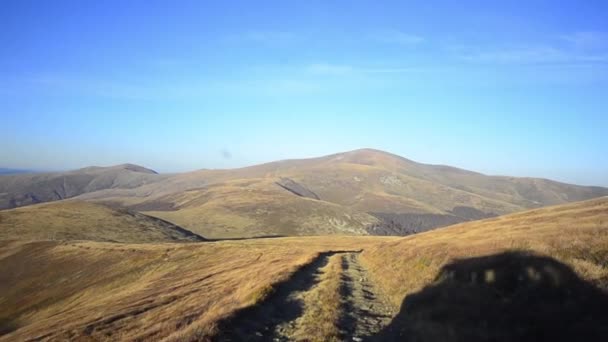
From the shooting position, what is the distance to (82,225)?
146m

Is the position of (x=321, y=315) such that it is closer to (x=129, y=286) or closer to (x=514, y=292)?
(x=514, y=292)

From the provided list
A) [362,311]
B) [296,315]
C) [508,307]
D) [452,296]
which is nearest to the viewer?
[508,307]

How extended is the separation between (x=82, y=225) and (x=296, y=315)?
149 m

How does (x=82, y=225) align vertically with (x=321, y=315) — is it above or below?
below

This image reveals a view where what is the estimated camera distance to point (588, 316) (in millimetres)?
13648

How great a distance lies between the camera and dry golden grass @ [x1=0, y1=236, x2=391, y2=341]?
24.7m

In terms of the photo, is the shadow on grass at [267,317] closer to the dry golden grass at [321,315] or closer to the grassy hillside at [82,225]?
the dry golden grass at [321,315]

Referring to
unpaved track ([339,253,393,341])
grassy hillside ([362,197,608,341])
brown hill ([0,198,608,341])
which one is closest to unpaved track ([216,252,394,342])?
unpaved track ([339,253,393,341])

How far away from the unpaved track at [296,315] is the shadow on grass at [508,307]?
41.9 inches

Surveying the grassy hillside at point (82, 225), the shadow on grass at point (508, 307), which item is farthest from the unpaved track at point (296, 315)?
the grassy hillside at point (82, 225)

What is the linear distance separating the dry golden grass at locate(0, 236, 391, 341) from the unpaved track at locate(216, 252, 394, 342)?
90cm

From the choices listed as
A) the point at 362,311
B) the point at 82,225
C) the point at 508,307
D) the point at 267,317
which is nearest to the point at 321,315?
the point at 362,311

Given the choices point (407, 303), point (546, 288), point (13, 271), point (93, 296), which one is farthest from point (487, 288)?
point (13, 271)

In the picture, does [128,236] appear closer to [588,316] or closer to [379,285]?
[379,285]
